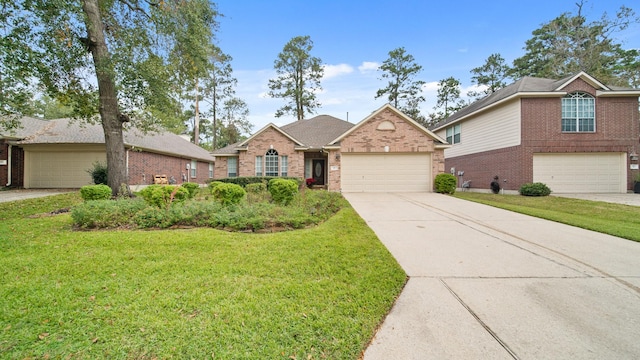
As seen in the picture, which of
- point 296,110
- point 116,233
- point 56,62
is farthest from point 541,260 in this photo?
point 296,110

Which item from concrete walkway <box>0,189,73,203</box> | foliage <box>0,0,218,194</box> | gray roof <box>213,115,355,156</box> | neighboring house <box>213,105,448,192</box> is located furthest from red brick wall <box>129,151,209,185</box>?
neighboring house <box>213,105,448,192</box>

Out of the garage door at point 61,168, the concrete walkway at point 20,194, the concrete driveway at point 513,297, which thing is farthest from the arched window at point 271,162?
the concrete driveway at point 513,297

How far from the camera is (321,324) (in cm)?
231

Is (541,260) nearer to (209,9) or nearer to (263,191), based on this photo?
(263,191)

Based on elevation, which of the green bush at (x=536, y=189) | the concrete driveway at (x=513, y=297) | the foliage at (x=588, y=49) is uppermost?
the foliage at (x=588, y=49)

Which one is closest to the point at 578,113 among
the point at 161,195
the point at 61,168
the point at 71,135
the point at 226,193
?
the point at 226,193

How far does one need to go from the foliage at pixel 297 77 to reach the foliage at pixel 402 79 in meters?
7.55

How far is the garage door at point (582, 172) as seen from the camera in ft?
42.5

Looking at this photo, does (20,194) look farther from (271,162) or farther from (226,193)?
(226,193)

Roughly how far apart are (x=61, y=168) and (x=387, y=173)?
19385 mm

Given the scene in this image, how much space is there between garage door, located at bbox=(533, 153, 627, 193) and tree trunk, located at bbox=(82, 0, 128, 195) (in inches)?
756

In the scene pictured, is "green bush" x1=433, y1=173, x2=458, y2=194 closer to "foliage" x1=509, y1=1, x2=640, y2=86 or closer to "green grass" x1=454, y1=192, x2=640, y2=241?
"green grass" x1=454, y1=192, x2=640, y2=241

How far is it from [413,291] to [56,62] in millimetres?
13307

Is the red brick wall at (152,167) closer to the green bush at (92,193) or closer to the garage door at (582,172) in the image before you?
the green bush at (92,193)
